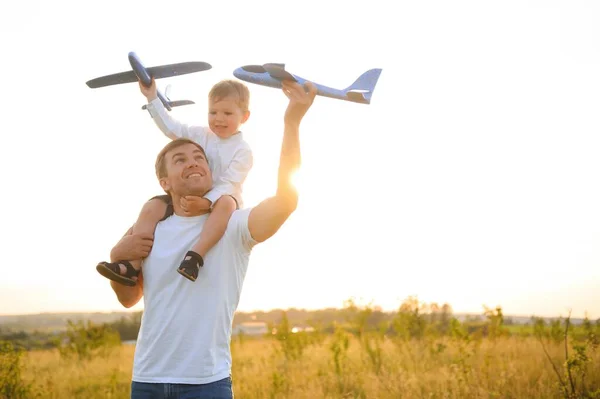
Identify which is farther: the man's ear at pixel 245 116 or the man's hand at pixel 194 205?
the man's ear at pixel 245 116

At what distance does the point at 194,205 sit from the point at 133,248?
332mm

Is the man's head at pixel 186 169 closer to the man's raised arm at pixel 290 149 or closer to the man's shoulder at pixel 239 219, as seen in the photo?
the man's shoulder at pixel 239 219

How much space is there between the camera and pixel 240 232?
245 centimetres

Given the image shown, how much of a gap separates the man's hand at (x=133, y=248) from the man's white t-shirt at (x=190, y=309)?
0.03 meters

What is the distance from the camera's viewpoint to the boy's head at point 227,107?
3523 mm

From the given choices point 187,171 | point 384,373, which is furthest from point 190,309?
point 384,373

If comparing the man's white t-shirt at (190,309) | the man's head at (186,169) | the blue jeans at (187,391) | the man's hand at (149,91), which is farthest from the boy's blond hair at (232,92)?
the blue jeans at (187,391)

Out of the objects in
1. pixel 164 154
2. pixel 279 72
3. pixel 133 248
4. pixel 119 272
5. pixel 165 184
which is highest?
pixel 279 72

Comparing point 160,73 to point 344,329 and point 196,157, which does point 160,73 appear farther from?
point 344,329

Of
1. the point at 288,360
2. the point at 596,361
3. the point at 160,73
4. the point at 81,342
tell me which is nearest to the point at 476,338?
the point at 596,361

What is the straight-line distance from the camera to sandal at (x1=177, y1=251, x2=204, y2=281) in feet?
7.62

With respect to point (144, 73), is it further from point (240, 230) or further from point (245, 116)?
point (240, 230)

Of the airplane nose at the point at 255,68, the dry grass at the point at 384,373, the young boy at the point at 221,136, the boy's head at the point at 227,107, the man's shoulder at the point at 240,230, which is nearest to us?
the man's shoulder at the point at 240,230

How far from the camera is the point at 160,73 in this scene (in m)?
3.37
